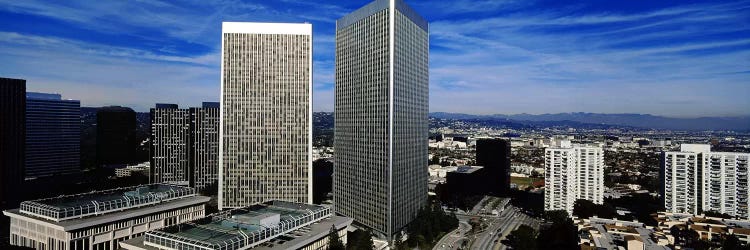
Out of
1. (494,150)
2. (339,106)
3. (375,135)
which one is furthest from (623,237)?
(494,150)

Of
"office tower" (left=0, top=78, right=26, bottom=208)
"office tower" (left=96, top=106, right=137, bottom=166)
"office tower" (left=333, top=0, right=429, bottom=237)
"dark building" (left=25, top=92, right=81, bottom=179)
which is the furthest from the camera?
"office tower" (left=96, top=106, right=137, bottom=166)

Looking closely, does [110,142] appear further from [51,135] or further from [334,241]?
[334,241]

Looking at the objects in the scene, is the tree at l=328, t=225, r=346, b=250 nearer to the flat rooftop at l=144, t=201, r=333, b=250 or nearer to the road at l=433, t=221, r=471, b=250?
the flat rooftop at l=144, t=201, r=333, b=250

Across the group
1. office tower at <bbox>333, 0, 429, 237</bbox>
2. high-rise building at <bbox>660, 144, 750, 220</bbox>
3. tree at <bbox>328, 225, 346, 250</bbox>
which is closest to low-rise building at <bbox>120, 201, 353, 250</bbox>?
tree at <bbox>328, 225, 346, 250</bbox>

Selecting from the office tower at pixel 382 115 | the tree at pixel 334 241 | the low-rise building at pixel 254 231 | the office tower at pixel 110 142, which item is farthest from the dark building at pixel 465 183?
the office tower at pixel 110 142

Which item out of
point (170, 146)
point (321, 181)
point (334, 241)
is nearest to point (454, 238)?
point (334, 241)

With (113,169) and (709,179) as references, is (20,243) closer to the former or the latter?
(113,169)

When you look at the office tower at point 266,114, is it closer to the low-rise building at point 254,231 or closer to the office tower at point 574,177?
the low-rise building at point 254,231
